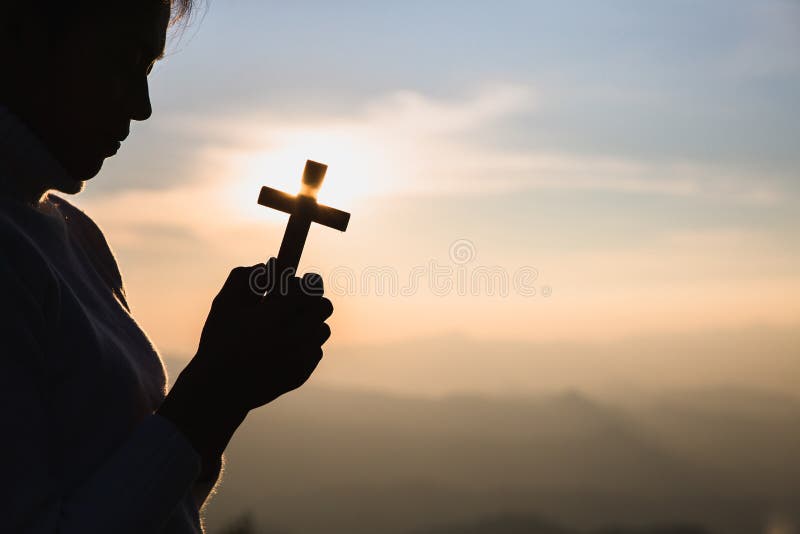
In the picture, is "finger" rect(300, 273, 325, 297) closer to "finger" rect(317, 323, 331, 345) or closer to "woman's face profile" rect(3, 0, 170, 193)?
"finger" rect(317, 323, 331, 345)

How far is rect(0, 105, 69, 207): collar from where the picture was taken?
2336 millimetres

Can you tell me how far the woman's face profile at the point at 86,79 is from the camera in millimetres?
2316

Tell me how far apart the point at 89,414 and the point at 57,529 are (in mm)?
364

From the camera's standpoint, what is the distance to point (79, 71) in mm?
2365

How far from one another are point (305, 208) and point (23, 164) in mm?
1338

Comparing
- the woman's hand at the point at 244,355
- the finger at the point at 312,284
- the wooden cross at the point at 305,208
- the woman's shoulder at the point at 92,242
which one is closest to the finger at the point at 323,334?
the woman's hand at the point at 244,355

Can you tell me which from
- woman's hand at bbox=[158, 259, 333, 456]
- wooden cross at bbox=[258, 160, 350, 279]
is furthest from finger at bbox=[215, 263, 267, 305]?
A: wooden cross at bbox=[258, 160, 350, 279]

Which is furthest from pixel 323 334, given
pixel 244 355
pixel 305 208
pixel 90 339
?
pixel 305 208

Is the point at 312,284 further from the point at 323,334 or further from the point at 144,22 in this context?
the point at 144,22

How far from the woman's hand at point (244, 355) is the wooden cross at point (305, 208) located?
56 centimetres

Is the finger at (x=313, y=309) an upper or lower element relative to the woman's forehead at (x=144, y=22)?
lower

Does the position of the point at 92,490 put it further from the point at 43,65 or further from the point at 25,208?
the point at 43,65

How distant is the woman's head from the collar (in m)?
0.03

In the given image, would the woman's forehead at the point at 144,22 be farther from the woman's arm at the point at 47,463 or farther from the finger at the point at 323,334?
the finger at the point at 323,334
